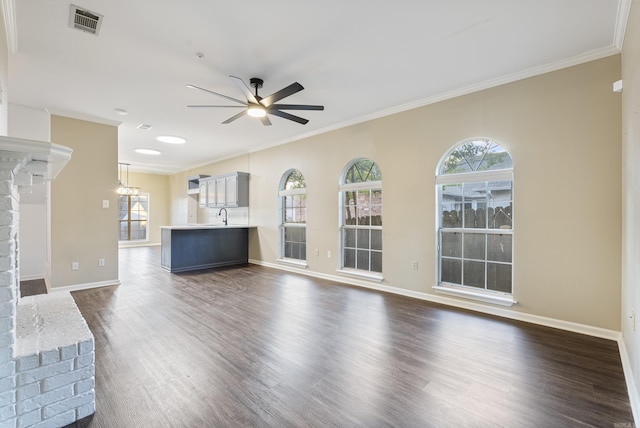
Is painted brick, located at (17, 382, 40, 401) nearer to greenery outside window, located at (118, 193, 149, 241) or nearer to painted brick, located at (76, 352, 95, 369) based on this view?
painted brick, located at (76, 352, 95, 369)

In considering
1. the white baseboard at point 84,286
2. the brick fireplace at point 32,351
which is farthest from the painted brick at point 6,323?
the white baseboard at point 84,286

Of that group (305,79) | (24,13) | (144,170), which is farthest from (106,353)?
(144,170)

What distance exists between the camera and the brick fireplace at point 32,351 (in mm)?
1482

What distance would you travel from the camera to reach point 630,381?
203 centimetres

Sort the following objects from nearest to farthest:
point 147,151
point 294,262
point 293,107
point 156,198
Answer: point 293,107
point 294,262
point 147,151
point 156,198

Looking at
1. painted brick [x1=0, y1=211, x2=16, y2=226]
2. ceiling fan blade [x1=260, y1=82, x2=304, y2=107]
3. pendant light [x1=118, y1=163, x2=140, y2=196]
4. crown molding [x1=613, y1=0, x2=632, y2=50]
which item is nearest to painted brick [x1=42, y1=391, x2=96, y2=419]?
painted brick [x1=0, y1=211, x2=16, y2=226]

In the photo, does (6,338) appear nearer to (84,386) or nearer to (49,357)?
(49,357)

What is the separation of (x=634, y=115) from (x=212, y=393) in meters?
3.51

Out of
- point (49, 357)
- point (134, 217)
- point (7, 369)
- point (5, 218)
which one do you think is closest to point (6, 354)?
point (7, 369)

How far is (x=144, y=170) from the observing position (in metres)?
10.6

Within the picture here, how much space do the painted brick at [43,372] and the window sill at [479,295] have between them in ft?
12.6

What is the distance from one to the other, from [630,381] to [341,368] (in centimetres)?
199

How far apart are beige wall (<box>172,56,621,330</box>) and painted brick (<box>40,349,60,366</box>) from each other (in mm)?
3864

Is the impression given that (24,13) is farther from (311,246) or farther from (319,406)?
(311,246)
